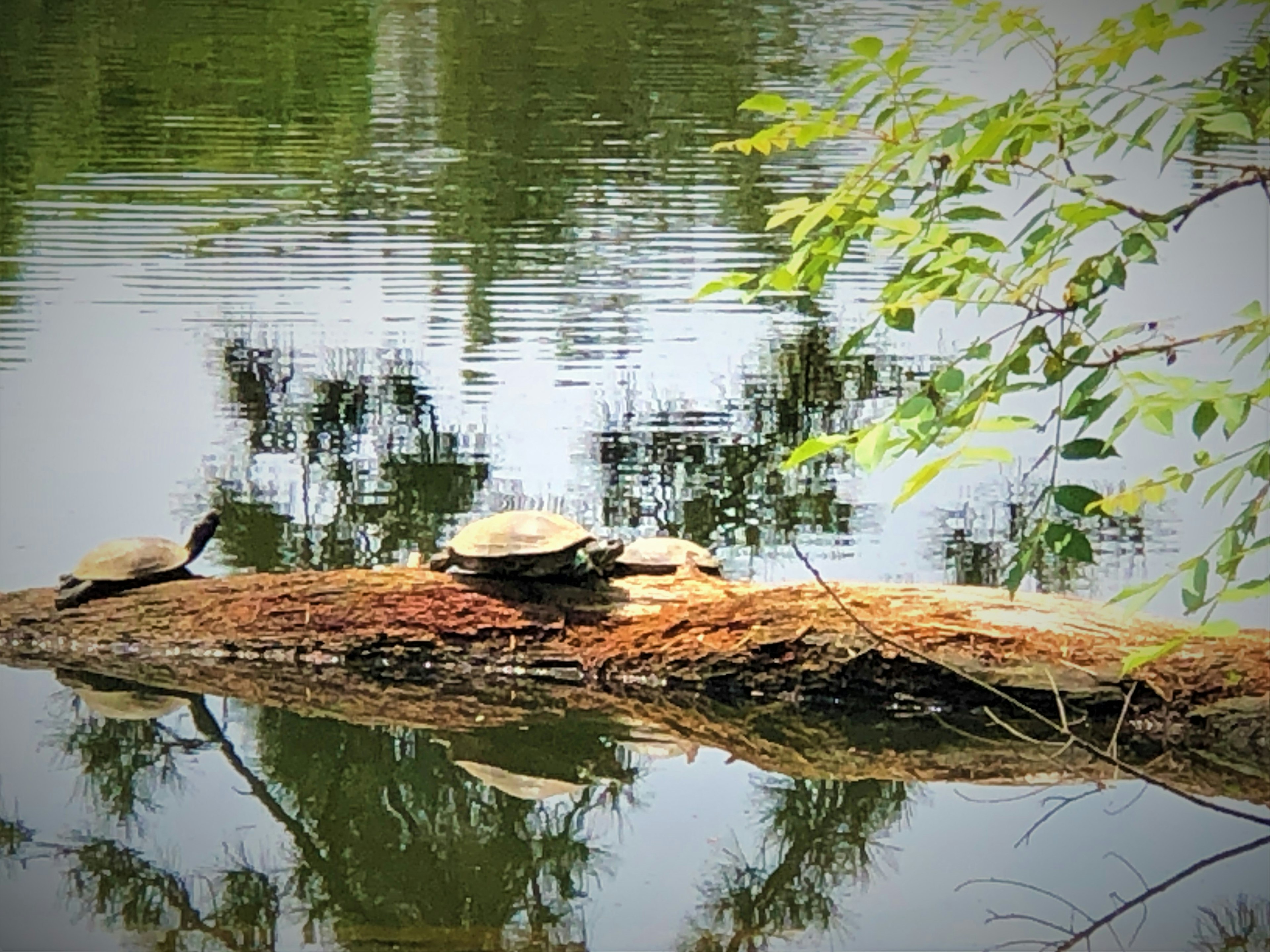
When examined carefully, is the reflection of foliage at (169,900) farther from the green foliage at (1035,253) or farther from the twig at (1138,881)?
the twig at (1138,881)

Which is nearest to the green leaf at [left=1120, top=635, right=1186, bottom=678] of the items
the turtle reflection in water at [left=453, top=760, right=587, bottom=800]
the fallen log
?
the fallen log

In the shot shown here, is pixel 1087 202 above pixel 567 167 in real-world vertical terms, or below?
below

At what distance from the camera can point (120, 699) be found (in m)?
2.42

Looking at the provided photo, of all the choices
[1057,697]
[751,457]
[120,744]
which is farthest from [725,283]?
[120,744]

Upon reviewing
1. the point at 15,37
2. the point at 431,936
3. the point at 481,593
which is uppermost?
the point at 15,37

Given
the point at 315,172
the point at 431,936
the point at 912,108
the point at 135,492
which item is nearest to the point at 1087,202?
the point at 912,108

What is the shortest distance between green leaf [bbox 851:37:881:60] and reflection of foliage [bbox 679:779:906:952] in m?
1.15

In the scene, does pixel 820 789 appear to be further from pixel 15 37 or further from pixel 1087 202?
pixel 15 37

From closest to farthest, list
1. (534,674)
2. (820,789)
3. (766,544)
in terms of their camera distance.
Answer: (820,789) < (534,674) < (766,544)

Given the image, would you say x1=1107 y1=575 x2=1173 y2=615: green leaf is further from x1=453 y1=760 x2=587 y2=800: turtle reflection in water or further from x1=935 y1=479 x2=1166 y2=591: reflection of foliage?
x1=935 y1=479 x2=1166 y2=591: reflection of foliage

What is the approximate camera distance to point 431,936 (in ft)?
5.39

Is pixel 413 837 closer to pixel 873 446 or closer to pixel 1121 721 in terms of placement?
pixel 873 446

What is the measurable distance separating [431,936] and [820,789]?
0.74m

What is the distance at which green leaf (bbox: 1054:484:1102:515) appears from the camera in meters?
1.47
